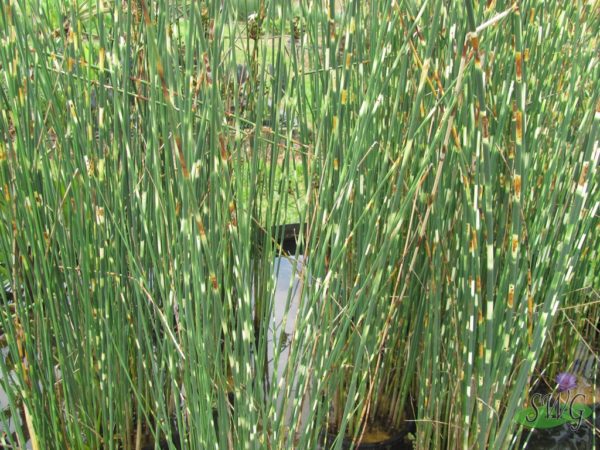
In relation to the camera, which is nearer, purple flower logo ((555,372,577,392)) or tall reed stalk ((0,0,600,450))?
tall reed stalk ((0,0,600,450))

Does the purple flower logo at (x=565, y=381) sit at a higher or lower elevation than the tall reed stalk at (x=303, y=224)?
lower

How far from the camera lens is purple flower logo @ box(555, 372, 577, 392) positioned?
67.8 inches

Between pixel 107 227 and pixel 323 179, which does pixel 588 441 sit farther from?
pixel 107 227

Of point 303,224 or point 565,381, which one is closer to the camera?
point 303,224

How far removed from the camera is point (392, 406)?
1.61 m

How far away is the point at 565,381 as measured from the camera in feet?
5.70

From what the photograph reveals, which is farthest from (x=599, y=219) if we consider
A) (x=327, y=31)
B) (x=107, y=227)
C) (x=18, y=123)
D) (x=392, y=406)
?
(x=18, y=123)

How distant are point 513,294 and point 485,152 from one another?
0.71 ft

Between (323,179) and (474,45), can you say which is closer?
(474,45)

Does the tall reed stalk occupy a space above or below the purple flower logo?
above

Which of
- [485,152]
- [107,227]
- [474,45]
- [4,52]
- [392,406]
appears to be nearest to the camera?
[474,45]

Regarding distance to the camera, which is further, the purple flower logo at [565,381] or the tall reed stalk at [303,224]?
the purple flower logo at [565,381]

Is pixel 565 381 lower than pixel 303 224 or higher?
lower

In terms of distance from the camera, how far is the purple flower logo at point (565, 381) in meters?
1.72
